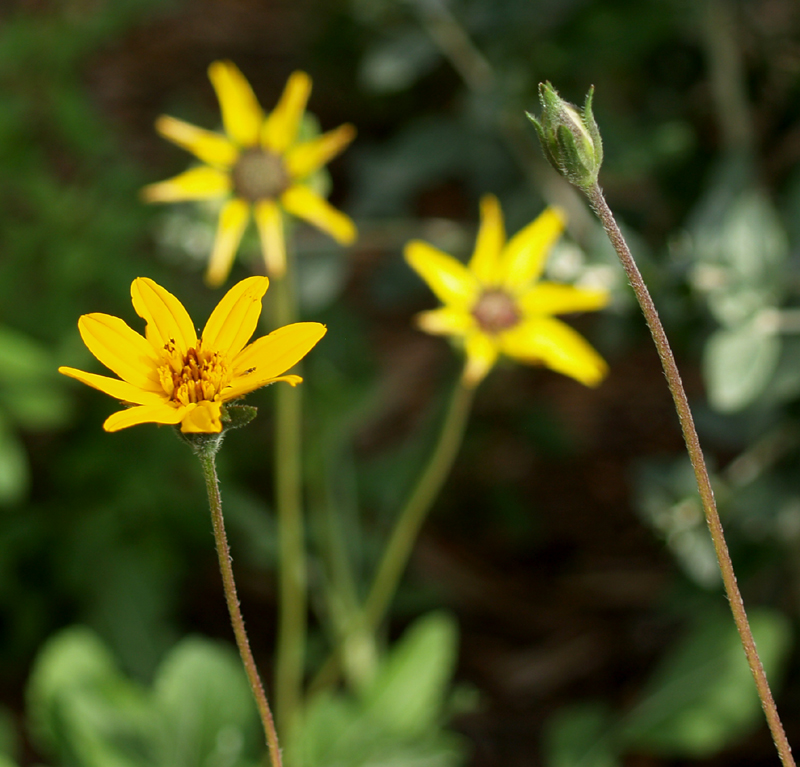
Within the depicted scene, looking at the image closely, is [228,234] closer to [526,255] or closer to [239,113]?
[239,113]

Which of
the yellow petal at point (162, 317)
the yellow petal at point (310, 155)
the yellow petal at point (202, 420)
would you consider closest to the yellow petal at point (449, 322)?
the yellow petal at point (310, 155)

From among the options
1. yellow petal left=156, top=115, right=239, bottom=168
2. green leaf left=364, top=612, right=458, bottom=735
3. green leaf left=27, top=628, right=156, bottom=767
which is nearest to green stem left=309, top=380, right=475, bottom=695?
green leaf left=364, top=612, right=458, bottom=735

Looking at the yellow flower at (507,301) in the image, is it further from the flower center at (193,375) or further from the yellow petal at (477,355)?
the flower center at (193,375)

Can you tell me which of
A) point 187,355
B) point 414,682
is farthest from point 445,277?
point 187,355

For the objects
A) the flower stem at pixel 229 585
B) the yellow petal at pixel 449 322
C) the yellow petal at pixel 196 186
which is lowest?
the flower stem at pixel 229 585

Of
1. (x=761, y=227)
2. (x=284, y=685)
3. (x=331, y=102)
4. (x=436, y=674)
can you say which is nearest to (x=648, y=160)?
(x=761, y=227)

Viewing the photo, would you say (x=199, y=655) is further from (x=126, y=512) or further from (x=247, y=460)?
(x=247, y=460)
